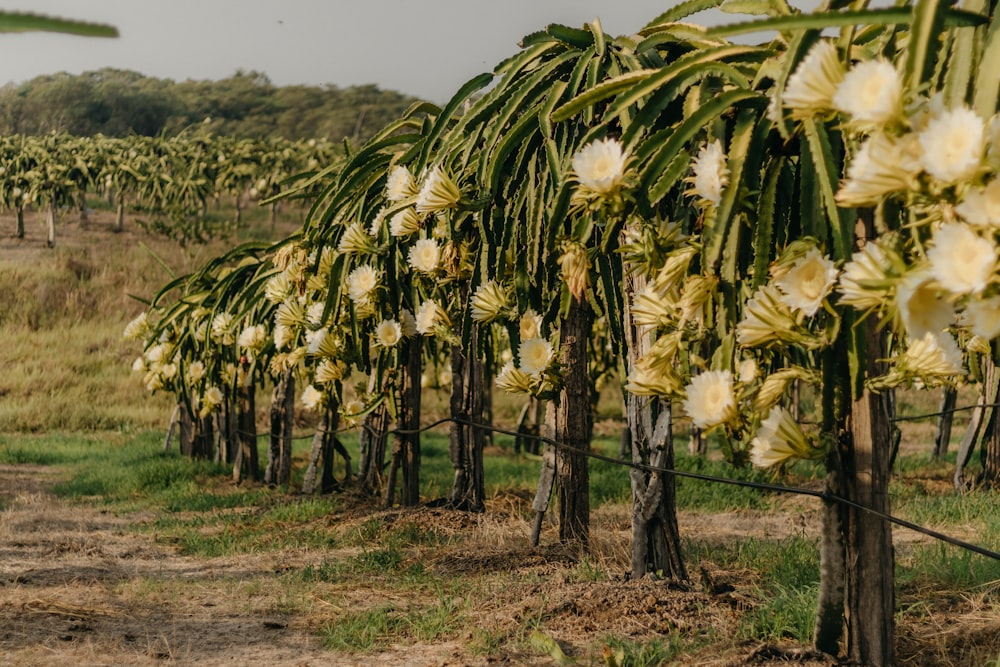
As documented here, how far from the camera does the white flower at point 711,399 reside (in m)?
2.06

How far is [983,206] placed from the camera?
153cm

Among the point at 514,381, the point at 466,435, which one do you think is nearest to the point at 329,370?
the point at 466,435

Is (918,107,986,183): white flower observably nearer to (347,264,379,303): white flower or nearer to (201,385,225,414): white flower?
(347,264,379,303): white flower

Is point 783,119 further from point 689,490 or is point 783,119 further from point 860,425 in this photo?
point 689,490

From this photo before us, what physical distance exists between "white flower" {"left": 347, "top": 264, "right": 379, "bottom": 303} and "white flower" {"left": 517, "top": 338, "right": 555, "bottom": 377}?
1.38 metres

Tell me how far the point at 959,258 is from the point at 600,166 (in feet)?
3.10

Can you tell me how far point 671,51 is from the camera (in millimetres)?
3648

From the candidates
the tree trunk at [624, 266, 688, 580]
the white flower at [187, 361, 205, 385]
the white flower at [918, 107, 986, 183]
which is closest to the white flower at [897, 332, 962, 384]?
the white flower at [918, 107, 986, 183]

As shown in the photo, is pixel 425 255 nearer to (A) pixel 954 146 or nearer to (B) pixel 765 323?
(B) pixel 765 323

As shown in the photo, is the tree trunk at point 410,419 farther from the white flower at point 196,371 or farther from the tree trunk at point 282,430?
the white flower at point 196,371

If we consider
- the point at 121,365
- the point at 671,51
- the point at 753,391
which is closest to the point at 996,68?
the point at 753,391

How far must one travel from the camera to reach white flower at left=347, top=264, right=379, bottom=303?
440 centimetres


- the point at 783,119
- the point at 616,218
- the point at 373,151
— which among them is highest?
the point at 373,151

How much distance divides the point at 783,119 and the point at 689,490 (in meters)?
5.17
